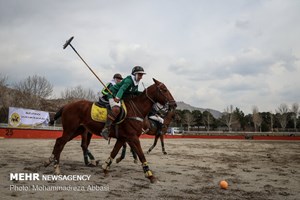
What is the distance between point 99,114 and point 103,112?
5.5 inches

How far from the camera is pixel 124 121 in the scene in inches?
290

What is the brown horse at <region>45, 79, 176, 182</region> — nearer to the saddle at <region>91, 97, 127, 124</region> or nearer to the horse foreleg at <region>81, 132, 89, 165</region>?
the saddle at <region>91, 97, 127, 124</region>

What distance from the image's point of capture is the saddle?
288 inches

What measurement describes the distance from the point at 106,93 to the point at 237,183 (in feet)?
15.0

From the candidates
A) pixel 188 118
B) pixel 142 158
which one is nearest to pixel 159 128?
pixel 142 158

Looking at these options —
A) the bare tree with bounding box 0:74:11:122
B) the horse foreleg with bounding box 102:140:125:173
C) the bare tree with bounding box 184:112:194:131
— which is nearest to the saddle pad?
the horse foreleg with bounding box 102:140:125:173

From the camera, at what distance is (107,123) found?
730cm

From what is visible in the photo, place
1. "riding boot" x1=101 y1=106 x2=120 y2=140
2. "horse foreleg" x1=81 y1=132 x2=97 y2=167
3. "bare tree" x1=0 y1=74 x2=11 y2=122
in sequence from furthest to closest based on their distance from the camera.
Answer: "bare tree" x1=0 y1=74 x2=11 y2=122
"horse foreleg" x1=81 y1=132 x2=97 y2=167
"riding boot" x1=101 y1=106 x2=120 y2=140

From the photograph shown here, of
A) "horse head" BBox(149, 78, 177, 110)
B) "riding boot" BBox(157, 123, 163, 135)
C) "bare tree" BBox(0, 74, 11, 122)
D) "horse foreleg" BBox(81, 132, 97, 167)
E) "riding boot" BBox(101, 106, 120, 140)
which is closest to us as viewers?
"riding boot" BBox(101, 106, 120, 140)

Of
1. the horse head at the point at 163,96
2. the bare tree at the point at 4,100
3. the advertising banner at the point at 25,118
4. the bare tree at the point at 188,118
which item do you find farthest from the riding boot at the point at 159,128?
the bare tree at the point at 188,118

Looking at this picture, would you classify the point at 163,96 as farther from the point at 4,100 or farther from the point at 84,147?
the point at 4,100

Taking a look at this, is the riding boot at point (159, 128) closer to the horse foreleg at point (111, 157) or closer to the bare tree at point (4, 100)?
the horse foreleg at point (111, 157)

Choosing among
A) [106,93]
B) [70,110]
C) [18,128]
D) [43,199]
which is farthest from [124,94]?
[18,128]

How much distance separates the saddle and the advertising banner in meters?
23.2
